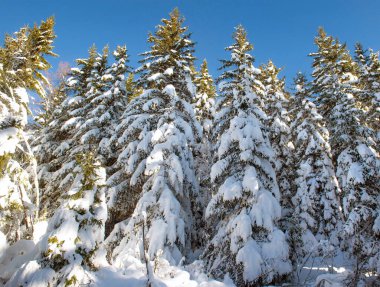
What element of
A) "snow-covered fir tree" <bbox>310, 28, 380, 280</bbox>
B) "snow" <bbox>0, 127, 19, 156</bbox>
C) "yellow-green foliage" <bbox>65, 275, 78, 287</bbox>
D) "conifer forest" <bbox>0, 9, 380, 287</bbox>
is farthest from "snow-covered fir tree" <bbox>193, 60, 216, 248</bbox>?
"snow" <bbox>0, 127, 19, 156</bbox>

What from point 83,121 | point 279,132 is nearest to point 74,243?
point 83,121

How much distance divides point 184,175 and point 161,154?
1.61 metres

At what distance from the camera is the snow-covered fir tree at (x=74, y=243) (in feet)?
22.2

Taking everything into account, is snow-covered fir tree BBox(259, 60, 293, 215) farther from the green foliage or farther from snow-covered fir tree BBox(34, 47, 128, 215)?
the green foliage

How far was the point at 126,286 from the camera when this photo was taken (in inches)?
264

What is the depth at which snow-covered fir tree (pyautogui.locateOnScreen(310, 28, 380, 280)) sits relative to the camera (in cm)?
1522

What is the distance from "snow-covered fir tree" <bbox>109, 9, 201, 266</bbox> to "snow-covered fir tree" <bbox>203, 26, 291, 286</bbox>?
157 cm

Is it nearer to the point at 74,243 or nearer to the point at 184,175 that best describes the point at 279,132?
the point at 184,175

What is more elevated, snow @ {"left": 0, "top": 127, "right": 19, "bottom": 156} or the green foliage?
the green foliage

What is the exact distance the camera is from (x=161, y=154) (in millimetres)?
15023

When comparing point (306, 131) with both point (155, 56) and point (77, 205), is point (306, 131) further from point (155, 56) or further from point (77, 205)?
point (77, 205)

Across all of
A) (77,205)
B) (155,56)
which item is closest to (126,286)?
(77,205)

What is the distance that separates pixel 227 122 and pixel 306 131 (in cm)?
651

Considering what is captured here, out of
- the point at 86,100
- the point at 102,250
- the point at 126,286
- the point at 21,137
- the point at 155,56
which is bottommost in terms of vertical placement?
the point at 126,286
